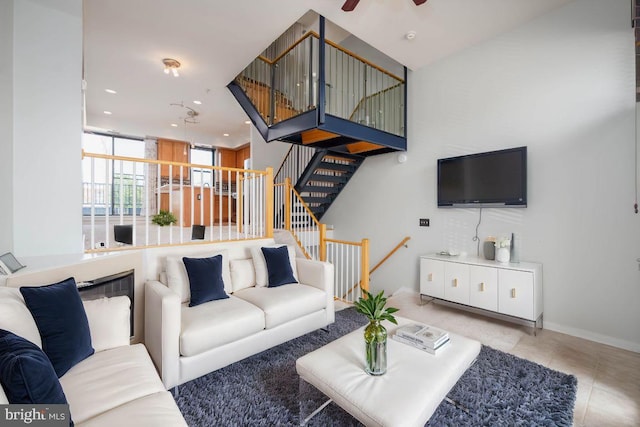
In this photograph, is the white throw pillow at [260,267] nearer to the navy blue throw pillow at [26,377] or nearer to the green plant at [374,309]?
the green plant at [374,309]

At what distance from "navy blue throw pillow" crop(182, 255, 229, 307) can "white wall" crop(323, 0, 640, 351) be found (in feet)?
9.69

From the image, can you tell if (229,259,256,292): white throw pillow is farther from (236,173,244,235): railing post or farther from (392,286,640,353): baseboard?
(392,286,640,353): baseboard

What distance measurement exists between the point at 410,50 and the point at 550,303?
11.3 ft

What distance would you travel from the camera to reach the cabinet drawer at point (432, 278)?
3.53 meters

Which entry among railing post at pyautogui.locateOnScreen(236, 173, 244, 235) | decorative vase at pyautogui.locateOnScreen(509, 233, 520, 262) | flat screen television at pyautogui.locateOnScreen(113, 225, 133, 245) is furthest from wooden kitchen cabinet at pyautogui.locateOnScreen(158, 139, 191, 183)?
decorative vase at pyautogui.locateOnScreen(509, 233, 520, 262)

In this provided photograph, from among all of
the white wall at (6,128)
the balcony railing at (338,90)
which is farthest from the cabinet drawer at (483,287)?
the white wall at (6,128)

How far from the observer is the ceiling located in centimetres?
301

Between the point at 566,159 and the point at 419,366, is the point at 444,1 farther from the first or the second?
the point at 419,366

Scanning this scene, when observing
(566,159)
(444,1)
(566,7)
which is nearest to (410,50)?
(444,1)

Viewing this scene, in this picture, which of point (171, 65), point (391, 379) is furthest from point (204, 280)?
point (171, 65)

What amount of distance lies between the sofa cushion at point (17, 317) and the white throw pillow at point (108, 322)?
0.34m

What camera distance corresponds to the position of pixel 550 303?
3.06 meters

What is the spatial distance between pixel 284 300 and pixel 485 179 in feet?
9.11

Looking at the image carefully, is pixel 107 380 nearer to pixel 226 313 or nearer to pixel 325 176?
pixel 226 313
